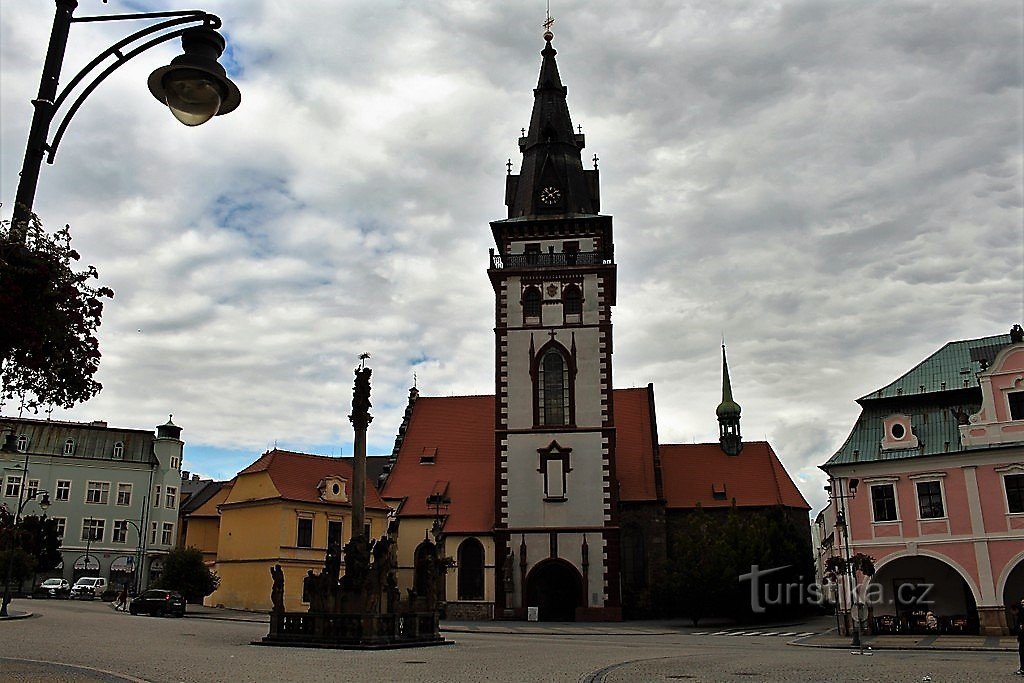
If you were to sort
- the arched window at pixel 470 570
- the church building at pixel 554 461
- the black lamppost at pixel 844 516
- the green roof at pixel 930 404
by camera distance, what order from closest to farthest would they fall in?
the black lamppost at pixel 844 516 < the green roof at pixel 930 404 < the church building at pixel 554 461 < the arched window at pixel 470 570

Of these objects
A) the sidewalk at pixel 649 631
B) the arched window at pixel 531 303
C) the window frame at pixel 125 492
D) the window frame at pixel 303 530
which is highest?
the arched window at pixel 531 303

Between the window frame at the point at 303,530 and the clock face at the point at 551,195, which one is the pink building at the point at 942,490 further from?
the window frame at the point at 303,530

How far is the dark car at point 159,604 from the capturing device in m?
41.5

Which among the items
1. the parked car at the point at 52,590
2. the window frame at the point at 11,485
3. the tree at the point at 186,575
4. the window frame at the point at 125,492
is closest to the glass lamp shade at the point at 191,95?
the tree at the point at 186,575

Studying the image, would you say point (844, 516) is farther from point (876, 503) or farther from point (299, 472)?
point (299, 472)

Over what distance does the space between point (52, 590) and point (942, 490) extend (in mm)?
54599

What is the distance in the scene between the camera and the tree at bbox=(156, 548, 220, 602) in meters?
48.5

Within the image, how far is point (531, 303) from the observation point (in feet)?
165

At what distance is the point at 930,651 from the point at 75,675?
80.5 feet

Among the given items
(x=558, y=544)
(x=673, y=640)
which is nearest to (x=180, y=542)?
(x=558, y=544)

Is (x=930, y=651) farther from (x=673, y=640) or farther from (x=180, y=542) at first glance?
(x=180, y=542)

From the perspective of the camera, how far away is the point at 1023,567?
116 feet

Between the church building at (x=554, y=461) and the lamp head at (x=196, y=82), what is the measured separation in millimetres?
39809

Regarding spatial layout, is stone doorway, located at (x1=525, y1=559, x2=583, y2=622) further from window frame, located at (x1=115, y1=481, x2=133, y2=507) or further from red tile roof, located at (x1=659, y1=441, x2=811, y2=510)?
window frame, located at (x1=115, y1=481, x2=133, y2=507)
